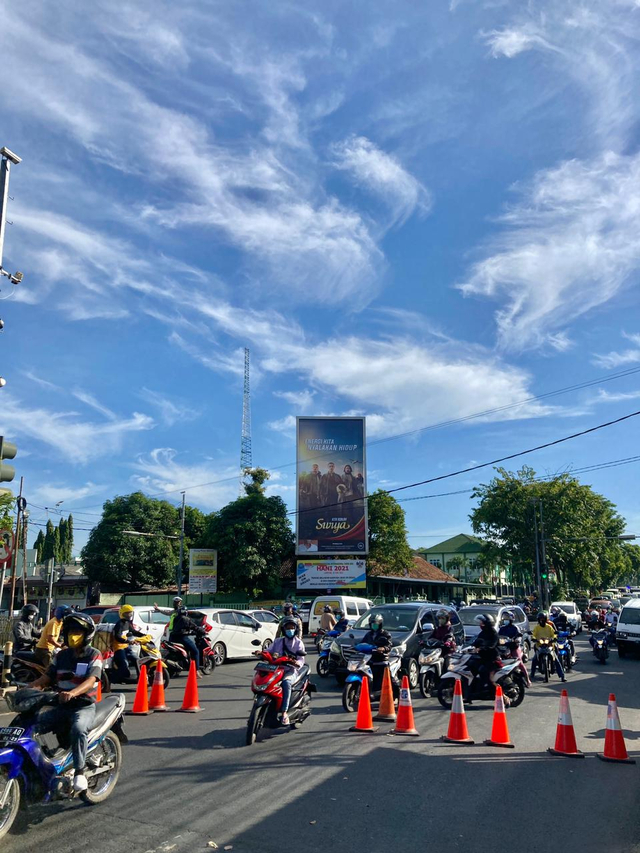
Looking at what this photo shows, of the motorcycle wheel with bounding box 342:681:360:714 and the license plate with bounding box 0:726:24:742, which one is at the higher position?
the license plate with bounding box 0:726:24:742

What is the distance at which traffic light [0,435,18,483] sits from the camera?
382 inches

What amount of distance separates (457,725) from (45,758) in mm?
5376

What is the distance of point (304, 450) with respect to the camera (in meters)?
44.6

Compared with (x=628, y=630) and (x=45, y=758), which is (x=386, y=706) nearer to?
(x=45, y=758)

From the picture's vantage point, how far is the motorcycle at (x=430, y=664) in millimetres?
12984

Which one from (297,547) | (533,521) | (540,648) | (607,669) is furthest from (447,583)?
(540,648)

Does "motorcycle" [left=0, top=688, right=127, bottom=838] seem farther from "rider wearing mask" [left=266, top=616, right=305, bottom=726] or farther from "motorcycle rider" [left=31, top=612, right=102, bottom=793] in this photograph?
"rider wearing mask" [left=266, top=616, right=305, bottom=726]

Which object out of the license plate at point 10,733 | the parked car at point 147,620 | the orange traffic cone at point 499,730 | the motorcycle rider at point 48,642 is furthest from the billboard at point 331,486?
the license plate at point 10,733

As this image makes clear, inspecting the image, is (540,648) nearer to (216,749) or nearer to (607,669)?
(607,669)

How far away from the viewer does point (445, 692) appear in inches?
448

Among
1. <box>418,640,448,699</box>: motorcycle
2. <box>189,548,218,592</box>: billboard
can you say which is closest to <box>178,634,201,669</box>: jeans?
<box>418,640,448,699</box>: motorcycle

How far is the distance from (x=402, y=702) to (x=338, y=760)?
198 centimetres

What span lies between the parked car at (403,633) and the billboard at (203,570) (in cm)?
2862

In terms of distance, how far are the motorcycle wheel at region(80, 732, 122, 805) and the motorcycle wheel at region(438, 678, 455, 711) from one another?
6466 mm
